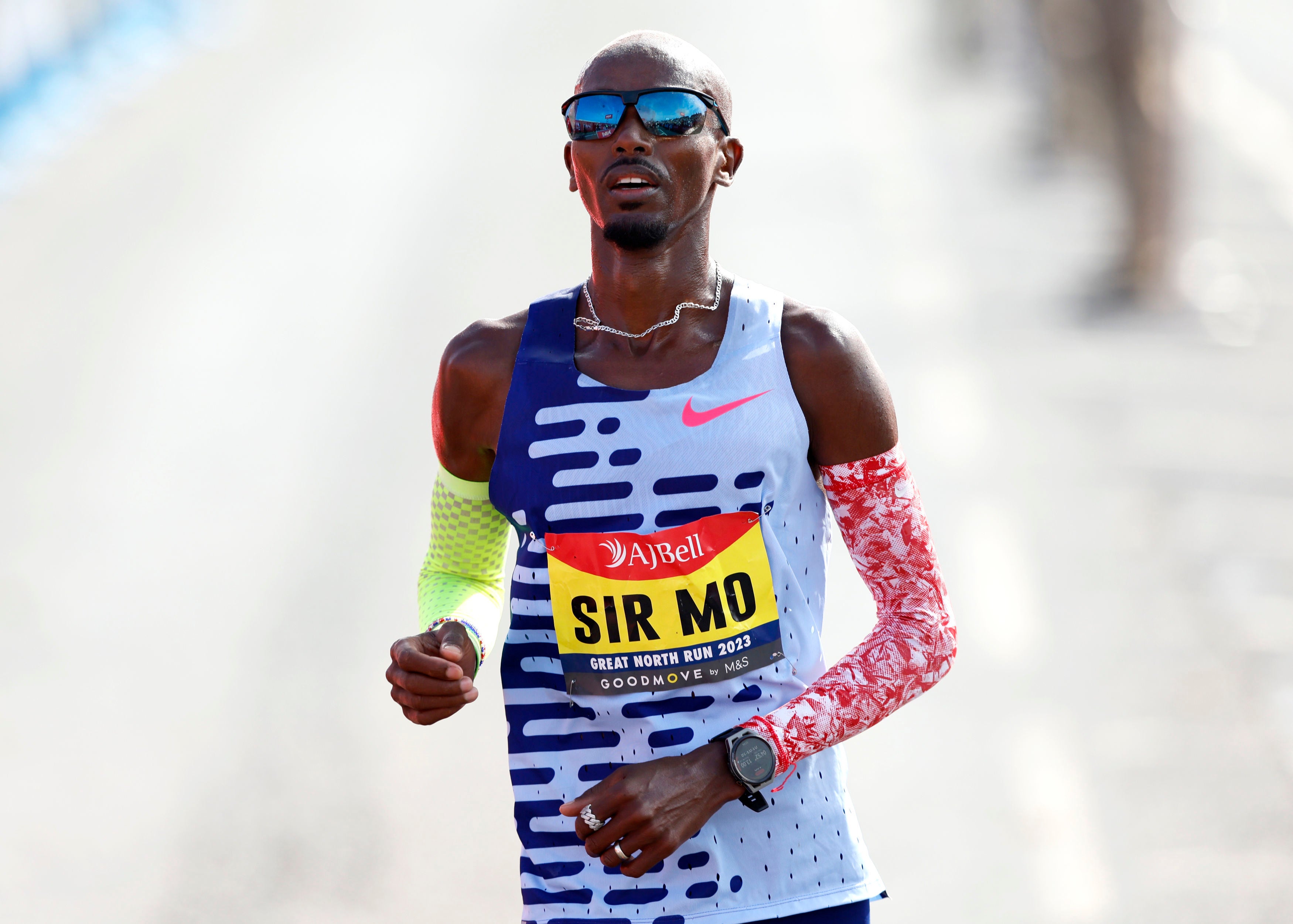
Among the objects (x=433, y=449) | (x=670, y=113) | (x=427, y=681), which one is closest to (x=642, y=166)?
(x=670, y=113)

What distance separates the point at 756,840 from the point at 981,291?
33.7 ft

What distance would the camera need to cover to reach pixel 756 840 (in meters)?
3.05

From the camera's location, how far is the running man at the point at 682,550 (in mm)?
3023

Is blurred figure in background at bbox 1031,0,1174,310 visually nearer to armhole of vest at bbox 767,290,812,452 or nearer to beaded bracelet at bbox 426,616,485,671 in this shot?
armhole of vest at bbox 767,290,812,452

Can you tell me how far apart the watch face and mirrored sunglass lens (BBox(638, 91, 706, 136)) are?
112 centimetres

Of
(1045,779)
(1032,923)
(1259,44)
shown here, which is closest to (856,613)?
(1045,779)

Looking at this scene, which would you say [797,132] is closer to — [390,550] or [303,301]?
[303,301]

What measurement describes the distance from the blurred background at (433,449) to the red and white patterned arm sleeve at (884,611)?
3.13 metres

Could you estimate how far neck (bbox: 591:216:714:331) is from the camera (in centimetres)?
320

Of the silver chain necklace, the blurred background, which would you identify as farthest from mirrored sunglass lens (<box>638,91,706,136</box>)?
the blurred background

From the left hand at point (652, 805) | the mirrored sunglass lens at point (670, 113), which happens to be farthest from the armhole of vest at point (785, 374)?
the left hand at point (652, 805)

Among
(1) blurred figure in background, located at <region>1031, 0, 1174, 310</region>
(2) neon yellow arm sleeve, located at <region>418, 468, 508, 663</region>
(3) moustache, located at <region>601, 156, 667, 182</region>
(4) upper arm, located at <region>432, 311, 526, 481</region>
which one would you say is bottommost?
(2) neon yellow arm sleeve, located at <region>418, 468, 508, 663</region>

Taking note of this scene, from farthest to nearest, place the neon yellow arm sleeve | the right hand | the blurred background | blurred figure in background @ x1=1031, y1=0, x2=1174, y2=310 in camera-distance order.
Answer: blurred figure in background @ x1=1031, y1=0, x2=1174, y2=310 < the blurred background < the neon yellow arm sleeve < the right hand

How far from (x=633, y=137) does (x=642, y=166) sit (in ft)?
0.18
